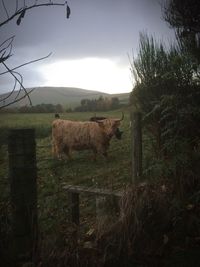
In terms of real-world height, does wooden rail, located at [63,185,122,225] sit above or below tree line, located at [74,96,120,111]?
below

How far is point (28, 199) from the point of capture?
346cm

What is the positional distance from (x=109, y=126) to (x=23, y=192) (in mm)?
9065

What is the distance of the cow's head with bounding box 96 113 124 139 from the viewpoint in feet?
40.6

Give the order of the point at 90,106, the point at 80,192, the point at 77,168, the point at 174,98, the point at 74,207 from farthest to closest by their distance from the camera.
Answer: the point at 90,106 → the point at 77,168 → the point at 174,98 → the point at 74,207 → the point at 80,192

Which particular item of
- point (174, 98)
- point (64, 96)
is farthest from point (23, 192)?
point (64, 96)

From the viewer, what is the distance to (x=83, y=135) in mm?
12641

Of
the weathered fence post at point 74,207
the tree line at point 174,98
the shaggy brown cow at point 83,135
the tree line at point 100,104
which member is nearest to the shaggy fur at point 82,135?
the shaggy brown cow at point 83,135

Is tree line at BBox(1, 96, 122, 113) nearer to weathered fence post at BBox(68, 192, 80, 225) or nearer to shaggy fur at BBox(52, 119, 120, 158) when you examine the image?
shaggy fur at BBox(52, 119, 120, 158)

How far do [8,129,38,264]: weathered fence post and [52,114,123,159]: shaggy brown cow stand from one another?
29.1 ft

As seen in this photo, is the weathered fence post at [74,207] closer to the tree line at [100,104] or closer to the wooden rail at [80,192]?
the wooden rail at [80,192]

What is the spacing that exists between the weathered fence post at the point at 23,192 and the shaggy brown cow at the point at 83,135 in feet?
29.1

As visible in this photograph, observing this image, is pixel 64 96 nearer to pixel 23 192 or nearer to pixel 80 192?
pixel 80 192

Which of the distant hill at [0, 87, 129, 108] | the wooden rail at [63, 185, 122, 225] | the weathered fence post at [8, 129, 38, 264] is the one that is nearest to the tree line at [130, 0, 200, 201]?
the wooden rail at [63, 185, 122, 225]

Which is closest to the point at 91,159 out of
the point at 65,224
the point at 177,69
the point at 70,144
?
the point at 70,144
